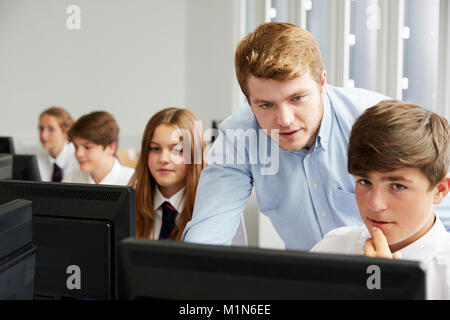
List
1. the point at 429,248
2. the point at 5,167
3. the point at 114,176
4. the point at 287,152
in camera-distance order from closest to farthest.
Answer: the point at 429,248 → the point at 5,167 → the point at 287,152 → the point at 114,176

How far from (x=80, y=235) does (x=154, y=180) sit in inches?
46.3

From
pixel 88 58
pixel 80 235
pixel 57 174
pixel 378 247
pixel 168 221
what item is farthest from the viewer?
pixel 88 58

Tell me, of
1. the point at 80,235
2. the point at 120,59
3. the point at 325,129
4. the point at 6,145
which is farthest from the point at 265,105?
the point at 120,59

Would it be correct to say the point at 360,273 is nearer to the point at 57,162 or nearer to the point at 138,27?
the point at 57,162

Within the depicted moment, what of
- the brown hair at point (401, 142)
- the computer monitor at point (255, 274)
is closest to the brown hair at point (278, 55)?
the brown hair at point (401, 142)

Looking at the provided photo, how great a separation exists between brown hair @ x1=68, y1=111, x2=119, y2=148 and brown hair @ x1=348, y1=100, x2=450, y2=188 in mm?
1698

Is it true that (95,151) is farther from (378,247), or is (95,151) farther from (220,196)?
(378,247)

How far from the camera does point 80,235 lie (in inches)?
37.9

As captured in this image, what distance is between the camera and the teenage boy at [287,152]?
1415mm

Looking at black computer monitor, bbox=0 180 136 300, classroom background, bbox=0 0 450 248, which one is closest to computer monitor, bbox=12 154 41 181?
black computer monitor, bbox=0 180 136 300

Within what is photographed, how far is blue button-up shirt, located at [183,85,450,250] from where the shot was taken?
5.20ft

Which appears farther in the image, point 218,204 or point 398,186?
point 218,204
